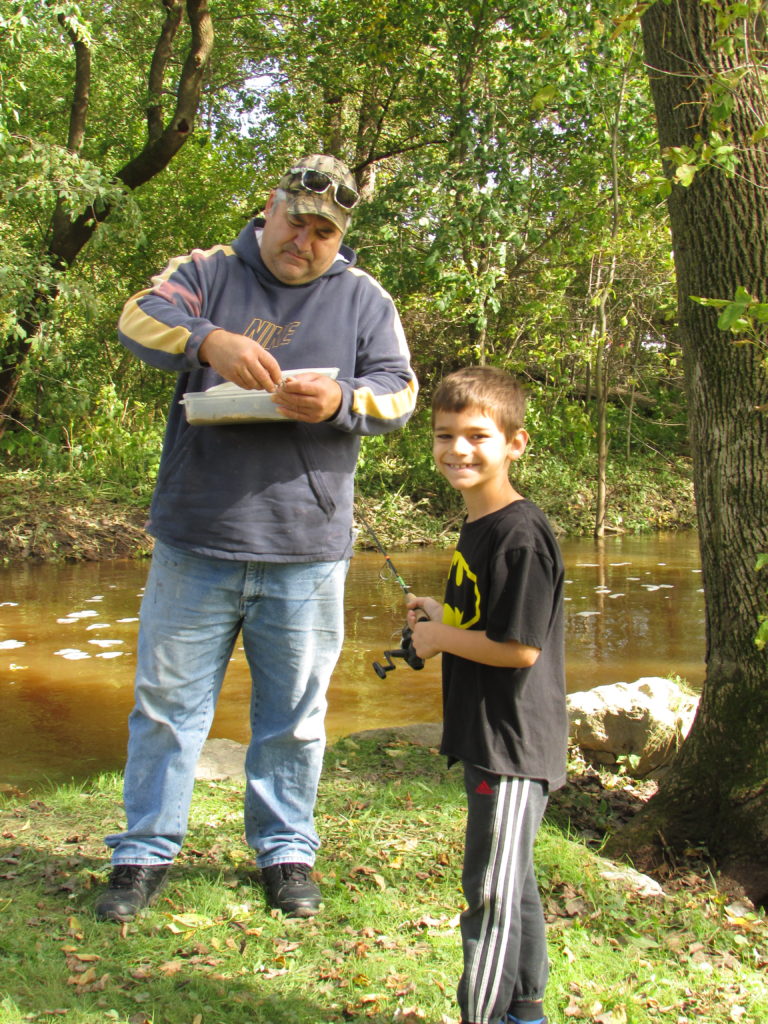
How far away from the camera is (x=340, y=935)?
2.73 metres

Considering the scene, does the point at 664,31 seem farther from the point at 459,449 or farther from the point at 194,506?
the point at 194,506

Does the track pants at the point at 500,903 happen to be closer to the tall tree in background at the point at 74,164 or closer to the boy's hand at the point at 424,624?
the boy's hand at the point at 424,624

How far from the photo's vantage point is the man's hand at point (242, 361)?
258 centimetres

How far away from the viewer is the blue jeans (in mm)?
2787

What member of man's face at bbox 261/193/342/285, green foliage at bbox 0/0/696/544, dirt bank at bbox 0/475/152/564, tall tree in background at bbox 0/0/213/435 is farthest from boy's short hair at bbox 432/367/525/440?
dirt bank at bbox 0/475/152/564

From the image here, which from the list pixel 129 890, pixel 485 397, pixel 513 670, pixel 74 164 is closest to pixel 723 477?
pixel 485 397

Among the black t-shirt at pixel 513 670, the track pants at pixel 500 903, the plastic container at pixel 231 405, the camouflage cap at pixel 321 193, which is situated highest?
the camouflage cap at pixel 321 193

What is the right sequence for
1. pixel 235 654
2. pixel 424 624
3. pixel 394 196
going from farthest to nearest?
pixel 394 196 < pixel 235 654 < pixel 424 624

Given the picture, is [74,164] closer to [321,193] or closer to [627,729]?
[321,193]

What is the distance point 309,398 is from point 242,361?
211 mm

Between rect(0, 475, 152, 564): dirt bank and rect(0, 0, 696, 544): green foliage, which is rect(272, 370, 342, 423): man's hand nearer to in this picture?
rect(0, 0, 696, 544): green foliage

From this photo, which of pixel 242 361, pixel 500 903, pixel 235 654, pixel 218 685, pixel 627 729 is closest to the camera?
pixel 500 903

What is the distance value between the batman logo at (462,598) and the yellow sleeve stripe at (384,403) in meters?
0.64

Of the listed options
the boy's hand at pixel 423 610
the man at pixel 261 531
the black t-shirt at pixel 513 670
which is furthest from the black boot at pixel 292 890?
the boy's hand at pixel 423 610
